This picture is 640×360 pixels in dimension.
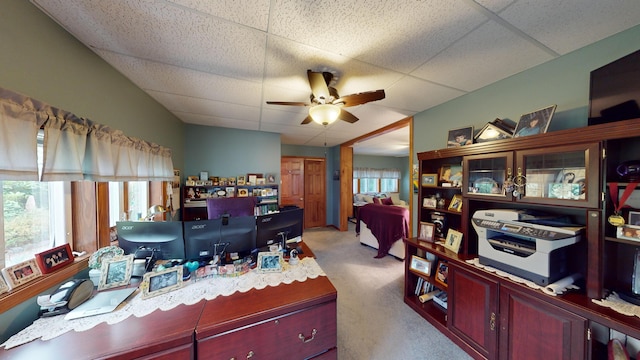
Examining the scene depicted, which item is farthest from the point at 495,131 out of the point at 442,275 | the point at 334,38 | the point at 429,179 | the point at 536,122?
the point at 334,38

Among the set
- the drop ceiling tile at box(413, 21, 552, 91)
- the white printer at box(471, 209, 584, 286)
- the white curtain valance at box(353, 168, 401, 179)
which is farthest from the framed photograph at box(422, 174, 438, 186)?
the white curtain valance at box(353, 168, 401, 179)

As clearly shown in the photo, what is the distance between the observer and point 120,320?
95cm

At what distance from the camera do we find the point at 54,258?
3.80 ft

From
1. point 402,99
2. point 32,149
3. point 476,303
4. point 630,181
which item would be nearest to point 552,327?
point 476,303

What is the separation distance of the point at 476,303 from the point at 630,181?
1182mm

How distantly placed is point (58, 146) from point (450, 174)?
3.06 meters

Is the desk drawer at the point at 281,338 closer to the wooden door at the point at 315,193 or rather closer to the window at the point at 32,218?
the window at the point at 32,218

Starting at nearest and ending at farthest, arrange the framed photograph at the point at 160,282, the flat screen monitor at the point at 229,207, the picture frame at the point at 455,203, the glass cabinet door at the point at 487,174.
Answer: the framed photograph at the point at 160,282
the glass cabinet door at the point at 487,174
the picture frame at the point at 455,203
the flat screen monitor at the point at 229,207

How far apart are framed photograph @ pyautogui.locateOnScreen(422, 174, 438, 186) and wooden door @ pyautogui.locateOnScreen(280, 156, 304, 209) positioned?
3356 mm

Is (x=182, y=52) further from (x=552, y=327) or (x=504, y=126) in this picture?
(x=552, y=327)

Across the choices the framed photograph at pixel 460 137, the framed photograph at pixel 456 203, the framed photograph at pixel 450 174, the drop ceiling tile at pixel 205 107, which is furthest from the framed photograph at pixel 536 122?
the drop ceiling tile at pixel 205 107

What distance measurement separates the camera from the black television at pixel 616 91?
1062 millimetres

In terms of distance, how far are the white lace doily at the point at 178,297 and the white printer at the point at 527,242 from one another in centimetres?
135

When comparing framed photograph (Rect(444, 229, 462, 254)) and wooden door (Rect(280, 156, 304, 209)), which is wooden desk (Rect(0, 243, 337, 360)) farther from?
wooden door (Rect(280, 156, 304, 209))
